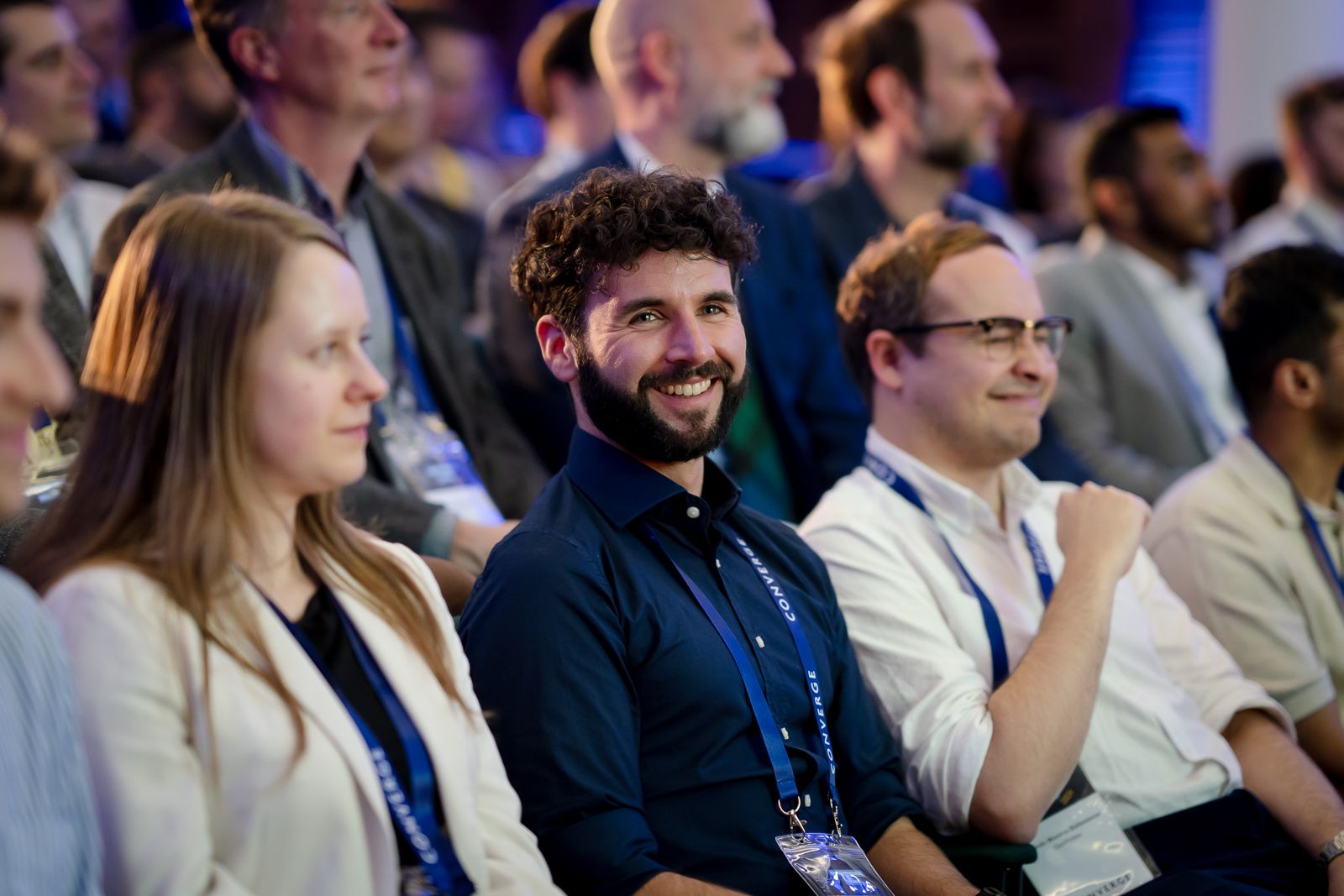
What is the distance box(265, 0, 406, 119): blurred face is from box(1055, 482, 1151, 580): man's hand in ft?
5.23

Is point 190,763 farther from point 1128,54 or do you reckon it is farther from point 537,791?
point 1128,54

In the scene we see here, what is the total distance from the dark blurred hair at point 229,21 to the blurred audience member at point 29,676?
1.74 metres

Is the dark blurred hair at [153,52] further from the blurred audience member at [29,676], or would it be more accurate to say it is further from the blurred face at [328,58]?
the blurred audience member at [29,676]

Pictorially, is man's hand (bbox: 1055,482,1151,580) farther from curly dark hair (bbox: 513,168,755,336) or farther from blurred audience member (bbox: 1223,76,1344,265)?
blurred audience member (bbox: 1223,76,1344,265)

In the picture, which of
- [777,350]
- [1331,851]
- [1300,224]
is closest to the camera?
[1331,851]

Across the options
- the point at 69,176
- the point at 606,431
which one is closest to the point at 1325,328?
the point at 606,431

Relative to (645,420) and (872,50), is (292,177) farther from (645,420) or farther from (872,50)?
(872,50)

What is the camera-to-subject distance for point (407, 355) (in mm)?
3014

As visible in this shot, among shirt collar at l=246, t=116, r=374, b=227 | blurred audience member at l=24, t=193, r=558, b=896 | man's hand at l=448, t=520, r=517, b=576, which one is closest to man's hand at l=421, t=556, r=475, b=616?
man's hand at l=448, t=520, r=517, b=576

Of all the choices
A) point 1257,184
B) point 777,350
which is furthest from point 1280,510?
point 1257,184

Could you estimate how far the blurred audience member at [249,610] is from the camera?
1.44m

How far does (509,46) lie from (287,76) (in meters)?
5.64

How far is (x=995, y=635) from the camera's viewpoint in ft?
7.59

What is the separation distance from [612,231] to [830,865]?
0.89m
